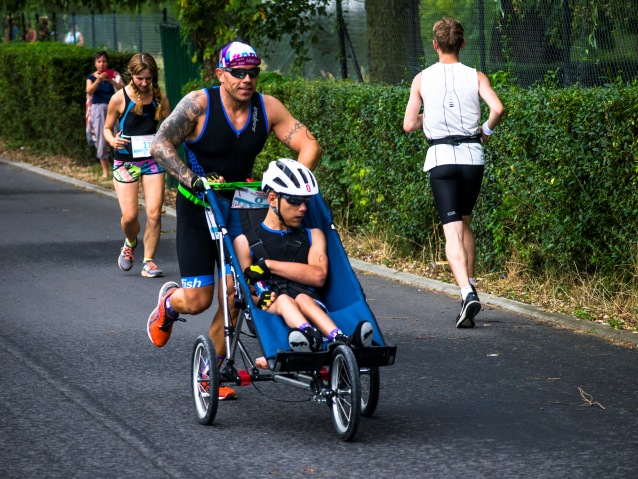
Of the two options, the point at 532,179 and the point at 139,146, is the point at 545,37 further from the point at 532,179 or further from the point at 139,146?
the point at 139,146

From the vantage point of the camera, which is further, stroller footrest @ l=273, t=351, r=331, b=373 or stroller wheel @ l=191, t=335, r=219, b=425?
stroller wheel @ l=191, t=335, r=219, b=425

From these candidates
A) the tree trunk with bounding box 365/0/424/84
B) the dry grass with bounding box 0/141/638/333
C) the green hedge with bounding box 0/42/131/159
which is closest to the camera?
the dry grass with bounding box 0/141/638/333

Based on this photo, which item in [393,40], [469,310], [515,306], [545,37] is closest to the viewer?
[469,310]

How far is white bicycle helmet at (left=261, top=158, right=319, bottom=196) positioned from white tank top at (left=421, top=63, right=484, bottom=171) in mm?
2699

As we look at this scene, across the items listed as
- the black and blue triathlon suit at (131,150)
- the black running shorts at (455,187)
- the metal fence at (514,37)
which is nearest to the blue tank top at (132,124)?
the black and blue triathlon suit at (131,150)

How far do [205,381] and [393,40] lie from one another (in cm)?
772

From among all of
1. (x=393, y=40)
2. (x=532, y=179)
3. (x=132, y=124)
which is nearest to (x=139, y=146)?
(x=132, y=124)

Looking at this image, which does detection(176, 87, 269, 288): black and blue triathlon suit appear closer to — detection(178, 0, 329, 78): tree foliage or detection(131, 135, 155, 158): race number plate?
detection(131, 135, 155, 158): race number plate

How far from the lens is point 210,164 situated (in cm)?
682

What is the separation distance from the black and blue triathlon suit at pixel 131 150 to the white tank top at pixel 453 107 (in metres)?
3.30

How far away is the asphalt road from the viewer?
5637 mm

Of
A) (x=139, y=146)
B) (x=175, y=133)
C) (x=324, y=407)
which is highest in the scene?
(x=175, y=133)

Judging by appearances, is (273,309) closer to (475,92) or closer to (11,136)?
(475,92)

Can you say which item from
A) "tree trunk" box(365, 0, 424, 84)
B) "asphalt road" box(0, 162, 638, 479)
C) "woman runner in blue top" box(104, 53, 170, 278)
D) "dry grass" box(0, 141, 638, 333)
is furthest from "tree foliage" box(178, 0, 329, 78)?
"asphalt road" box(0, 162, 638, 479)
